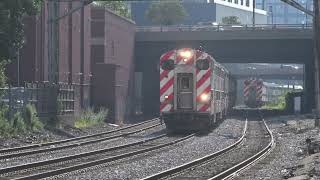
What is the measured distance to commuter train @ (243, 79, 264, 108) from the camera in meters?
79.0

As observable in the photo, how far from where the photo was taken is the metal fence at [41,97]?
1207 inches

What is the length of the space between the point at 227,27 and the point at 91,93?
64.1ft

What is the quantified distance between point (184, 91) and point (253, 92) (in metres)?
48.5

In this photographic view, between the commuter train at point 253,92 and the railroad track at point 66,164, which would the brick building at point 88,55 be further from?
the commuter train at point 253,92

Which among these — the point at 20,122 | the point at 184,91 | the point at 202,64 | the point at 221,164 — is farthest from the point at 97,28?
the point at 221,164

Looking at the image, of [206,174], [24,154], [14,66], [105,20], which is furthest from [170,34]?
[206,174]

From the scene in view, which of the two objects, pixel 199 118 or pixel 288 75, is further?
pixel 288 75

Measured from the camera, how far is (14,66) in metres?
40.6

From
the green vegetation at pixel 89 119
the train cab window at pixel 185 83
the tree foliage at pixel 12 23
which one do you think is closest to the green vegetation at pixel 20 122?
the tree foliage at pixel 12 23

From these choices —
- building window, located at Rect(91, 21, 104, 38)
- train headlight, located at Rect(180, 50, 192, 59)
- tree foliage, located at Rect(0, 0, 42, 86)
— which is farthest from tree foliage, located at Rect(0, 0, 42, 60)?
building window, located at Rect(91, 21, 104, 38)

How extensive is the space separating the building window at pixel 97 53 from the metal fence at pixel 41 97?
12.4 meters

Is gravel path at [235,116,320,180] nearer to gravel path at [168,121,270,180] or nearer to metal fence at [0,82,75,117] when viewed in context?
gravel path at [168,121,270,180]

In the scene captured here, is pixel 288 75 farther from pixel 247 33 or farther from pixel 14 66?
pixel 14 66

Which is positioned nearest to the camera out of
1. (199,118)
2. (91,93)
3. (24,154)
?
(24,154)
